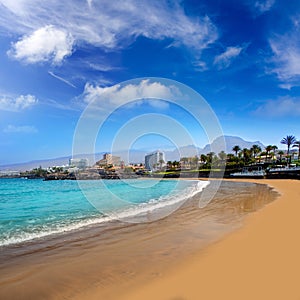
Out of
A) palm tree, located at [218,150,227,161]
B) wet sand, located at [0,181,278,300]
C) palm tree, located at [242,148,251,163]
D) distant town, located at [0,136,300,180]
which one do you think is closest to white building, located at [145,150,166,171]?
distant town, located at [0,136,300,180]

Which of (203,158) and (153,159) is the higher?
(203,158)

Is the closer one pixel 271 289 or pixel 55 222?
pixel 271 289

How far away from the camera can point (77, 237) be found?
7730 mm

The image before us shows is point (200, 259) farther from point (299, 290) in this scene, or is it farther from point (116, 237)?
point (116, 237)

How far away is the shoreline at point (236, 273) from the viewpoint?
379 cm

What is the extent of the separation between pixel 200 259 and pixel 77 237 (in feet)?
13.6

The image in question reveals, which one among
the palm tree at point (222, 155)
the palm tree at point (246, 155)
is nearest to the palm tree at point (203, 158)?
the palm tree at point (222, 155)

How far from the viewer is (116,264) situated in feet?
17.3

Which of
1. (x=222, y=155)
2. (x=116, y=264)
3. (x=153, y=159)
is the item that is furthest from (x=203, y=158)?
(x=116, y=264)

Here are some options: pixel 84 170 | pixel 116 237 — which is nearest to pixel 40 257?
pixel 116 237

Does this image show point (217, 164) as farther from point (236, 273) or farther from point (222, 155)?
point (236, 273)

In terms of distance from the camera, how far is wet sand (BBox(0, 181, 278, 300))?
13.3 ft

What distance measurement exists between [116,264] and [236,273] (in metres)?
2.45

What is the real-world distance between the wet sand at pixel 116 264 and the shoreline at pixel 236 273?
0.02m
